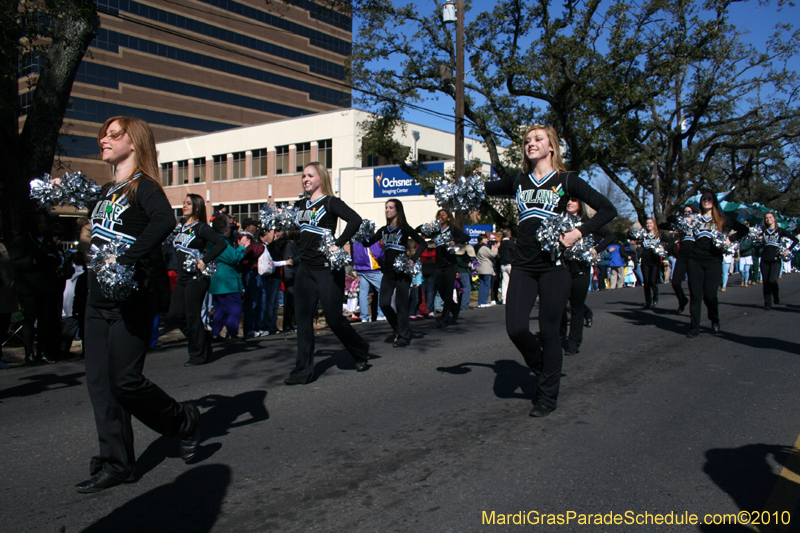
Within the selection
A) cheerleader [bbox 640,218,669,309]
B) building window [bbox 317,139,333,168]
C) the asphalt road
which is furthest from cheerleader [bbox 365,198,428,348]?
building window [bbox 317,139,333,168]

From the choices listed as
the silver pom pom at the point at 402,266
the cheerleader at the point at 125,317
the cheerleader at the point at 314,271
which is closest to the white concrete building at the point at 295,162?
the silver pom pom at the point at 402,266

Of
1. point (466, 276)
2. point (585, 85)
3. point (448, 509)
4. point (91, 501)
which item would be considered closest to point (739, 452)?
point (448, 509)

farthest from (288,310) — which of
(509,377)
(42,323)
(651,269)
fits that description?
(651,269)

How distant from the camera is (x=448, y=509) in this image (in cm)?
311

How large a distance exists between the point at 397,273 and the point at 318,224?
269 centimetres

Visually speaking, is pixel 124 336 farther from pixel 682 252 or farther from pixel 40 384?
pixel 682 252

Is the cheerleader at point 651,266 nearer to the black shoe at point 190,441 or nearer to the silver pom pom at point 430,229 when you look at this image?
the silver pom pom at point 430,229

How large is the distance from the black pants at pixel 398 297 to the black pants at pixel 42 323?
4.42m

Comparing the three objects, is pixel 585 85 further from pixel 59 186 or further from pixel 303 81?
pixel 303 81

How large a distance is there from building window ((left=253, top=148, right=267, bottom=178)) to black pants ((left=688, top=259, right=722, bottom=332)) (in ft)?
132

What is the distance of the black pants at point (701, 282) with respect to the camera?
899 cm

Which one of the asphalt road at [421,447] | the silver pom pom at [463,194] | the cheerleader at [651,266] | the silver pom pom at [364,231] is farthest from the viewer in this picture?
the cheerleader at [651,266]

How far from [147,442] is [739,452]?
4.19 meters

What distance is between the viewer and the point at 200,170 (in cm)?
5056
